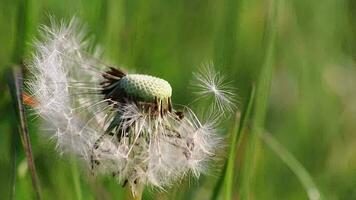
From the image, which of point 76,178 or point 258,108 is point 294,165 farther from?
point 76,178

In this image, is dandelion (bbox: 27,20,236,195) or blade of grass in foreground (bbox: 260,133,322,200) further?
blade of grass in foreground (bbox: 260,133,322,200)

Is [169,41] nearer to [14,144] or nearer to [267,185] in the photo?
[267,185]

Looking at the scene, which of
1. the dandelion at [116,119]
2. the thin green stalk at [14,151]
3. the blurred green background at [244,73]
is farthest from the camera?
the blurred green background at [244,73]

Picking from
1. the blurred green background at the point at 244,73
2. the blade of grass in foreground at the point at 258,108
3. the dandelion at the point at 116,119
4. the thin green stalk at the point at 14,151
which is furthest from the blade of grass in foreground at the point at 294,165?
the thin green stalk at the point at 14,151

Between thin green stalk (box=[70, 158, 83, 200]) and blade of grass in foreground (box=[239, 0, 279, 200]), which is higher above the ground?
blade of grass in foreground (box=[239, 0, 279, 200])

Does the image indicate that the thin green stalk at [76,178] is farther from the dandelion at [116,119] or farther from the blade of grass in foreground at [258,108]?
the blade of grass in foreground at [258,108]

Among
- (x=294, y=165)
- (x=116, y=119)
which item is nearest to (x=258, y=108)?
(x=294, y=165)

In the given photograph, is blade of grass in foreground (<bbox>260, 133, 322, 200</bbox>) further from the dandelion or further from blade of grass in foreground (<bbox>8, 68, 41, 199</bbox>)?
blade of grass in foreground (<bbox>8, 68, 41, 199</bbox>)

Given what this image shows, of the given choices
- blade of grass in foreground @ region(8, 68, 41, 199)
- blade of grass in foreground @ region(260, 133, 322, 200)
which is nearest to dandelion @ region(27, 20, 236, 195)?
blade of grass in foreground @ region(8, 68, 41, 199)
